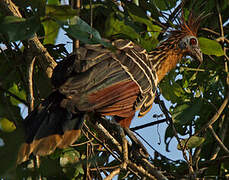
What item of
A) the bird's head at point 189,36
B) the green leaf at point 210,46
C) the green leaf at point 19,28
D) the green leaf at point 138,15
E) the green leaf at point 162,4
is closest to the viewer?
the green leaf at point 19,28

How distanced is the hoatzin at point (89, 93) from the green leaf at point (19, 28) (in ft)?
2.68

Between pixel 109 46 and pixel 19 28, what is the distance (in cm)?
37

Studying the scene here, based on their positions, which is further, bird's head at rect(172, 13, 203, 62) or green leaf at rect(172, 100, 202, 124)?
bird's head at rect(172, 13, 203, 62)

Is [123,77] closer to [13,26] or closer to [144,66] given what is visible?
[144,66]

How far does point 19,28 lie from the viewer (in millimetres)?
1523

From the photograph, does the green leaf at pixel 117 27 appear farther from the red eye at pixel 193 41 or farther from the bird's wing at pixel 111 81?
the red eye at pixel 193 41

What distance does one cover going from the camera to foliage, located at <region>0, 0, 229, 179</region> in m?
1.58

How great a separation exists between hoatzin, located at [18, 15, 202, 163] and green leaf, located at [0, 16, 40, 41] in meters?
0.82

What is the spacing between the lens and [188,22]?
3.72 m

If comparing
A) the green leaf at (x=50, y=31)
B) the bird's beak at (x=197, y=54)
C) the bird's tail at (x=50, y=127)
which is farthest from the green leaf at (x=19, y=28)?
the bird's beak at (x=197, y=54)

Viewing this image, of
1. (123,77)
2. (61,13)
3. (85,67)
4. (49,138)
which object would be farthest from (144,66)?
(61,13)

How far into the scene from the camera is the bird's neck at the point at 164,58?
3.62 meters

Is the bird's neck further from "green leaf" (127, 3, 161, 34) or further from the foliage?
"green leaf" (127, 3, 161, 34)

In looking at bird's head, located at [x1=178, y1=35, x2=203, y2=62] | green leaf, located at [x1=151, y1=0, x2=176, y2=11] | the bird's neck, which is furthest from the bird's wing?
bird's head, located at [x1=178, y1=35, x2=203, y2=62]
